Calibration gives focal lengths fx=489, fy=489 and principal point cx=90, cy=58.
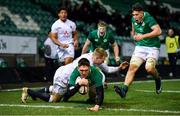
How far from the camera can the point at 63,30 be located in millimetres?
12539

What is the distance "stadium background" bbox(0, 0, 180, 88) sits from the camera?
1700 centimetres

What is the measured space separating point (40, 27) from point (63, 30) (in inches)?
380

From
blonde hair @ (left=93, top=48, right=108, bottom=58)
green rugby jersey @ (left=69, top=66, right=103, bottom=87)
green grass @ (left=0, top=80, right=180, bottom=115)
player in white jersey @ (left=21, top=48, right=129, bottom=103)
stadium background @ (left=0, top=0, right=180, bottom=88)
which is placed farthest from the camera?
stadium background @ (left=0, top=0, right=180, bottom=88)

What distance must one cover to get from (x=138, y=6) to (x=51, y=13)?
1419 centimetres

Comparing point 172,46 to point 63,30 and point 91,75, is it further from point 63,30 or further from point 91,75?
point 91,75

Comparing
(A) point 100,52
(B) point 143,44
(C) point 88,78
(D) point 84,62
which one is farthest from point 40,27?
(D) point 84,62

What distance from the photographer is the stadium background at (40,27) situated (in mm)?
17000

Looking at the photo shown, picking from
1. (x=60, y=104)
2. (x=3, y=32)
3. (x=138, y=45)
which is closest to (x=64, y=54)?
(x=138, y=45)

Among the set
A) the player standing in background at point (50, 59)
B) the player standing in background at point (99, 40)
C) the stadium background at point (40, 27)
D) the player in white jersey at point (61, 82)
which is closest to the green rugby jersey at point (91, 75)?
the player in white jersey at point (61, 82)

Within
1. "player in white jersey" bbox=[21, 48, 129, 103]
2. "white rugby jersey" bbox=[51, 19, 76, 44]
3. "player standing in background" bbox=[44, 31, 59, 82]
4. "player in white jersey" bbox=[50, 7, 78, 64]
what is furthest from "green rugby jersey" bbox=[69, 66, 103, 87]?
"player standing in background" bbox=[44, 31, 59, 82]

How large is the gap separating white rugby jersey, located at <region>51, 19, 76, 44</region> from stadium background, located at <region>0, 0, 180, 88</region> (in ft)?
13.9

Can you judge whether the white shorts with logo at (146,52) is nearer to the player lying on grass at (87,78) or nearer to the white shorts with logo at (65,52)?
the player lying on grass at (87,78)

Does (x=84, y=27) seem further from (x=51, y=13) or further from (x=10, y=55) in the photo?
(x=10, y=55)

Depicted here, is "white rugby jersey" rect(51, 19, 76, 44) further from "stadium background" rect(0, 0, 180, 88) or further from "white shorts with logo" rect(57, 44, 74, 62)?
"stadium background" rect(0, 0, 180, 88)
